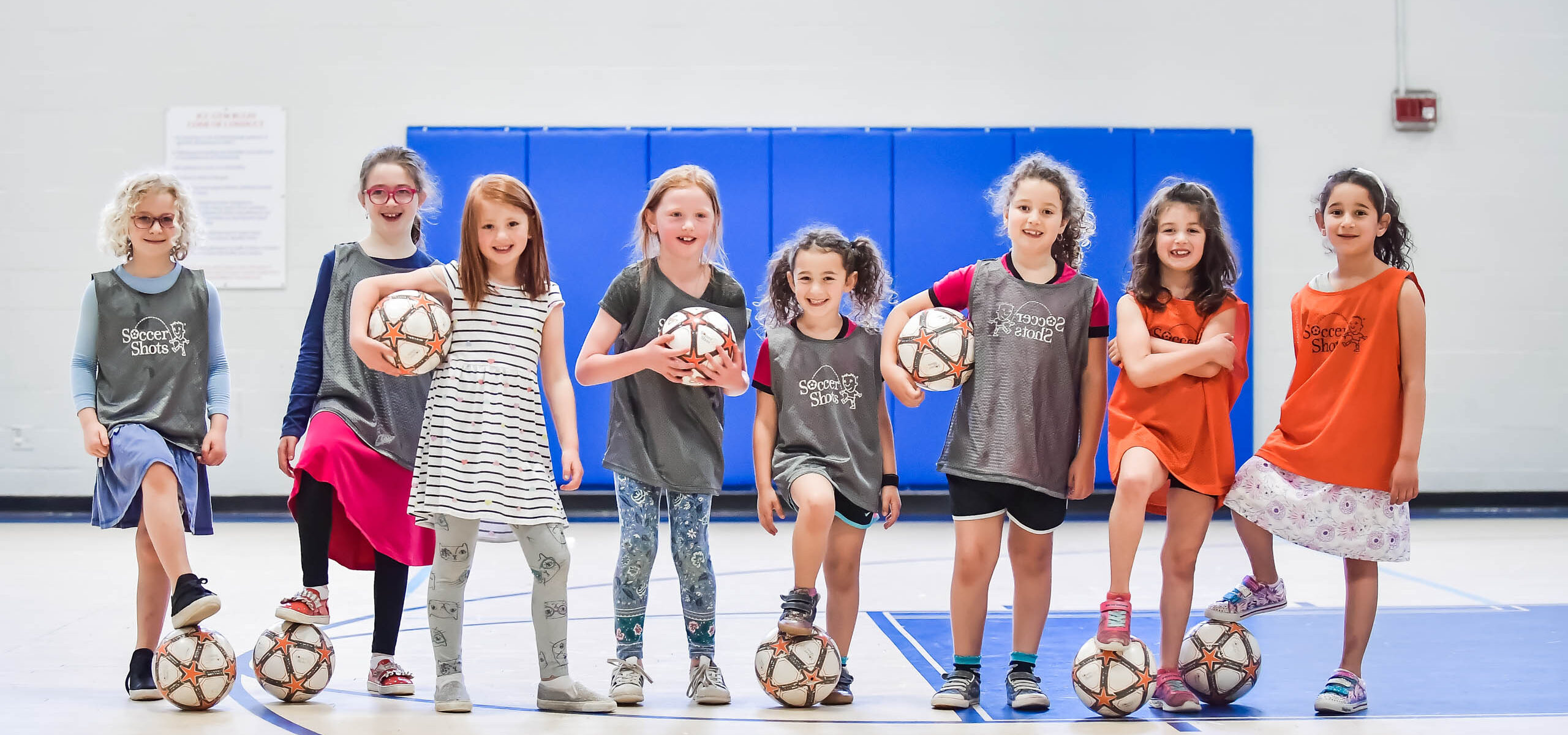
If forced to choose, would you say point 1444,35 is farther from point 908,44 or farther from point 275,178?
point 275,178

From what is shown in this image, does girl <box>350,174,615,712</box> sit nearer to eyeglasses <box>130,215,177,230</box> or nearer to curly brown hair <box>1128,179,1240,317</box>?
eyeglasses <box>130,215,177,230</box>

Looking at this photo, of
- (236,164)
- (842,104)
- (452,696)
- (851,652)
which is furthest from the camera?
(842,104)

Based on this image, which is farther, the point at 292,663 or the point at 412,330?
the point at 292,663

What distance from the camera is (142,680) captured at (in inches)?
123

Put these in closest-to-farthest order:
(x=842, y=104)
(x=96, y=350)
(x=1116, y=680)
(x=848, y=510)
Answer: (x=1116, y=680)
(x=848, y=510)
(x=96, y=350)
(x=842, y=104)

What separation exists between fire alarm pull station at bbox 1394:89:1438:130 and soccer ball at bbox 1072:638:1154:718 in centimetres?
647

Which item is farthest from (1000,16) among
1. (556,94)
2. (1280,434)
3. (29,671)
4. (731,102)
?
(29,671)

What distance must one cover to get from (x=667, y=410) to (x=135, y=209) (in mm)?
1554

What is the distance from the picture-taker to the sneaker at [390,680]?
314 centimetres

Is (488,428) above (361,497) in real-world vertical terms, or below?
above

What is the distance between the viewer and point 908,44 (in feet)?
25.8

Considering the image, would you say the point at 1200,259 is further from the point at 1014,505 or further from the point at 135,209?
the point at 135,209

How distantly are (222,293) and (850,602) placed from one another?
615 centimetres

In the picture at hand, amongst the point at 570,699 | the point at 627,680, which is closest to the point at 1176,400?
the point at 627,680
